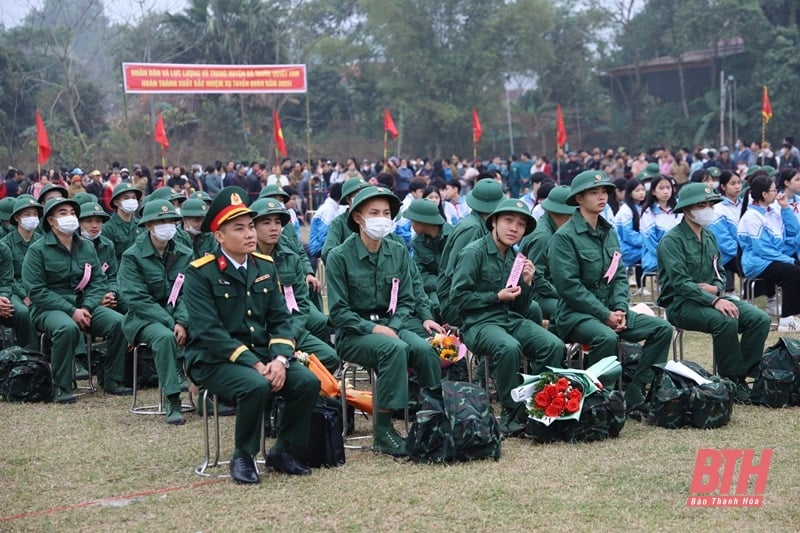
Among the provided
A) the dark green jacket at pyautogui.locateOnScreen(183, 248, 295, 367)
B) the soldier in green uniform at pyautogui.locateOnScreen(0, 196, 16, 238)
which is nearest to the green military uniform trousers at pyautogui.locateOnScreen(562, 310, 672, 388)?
the dark green jacket at pyautogui.locateOnScreen(183, 248, 295, 367)

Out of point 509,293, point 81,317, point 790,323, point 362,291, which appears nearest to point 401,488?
point 362,291

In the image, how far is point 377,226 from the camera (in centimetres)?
681

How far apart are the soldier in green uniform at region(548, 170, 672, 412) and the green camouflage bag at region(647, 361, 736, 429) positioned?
42cm

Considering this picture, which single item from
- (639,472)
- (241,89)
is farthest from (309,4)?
(639,472)

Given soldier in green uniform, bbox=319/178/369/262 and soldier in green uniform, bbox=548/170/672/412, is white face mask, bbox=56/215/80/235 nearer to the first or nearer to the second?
soldier in green uniform, bbox=319/178/369/262

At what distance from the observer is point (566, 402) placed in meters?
6.49

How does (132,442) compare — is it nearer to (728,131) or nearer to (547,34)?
(728,131)

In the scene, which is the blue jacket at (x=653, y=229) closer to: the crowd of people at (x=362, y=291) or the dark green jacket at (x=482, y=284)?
the crowd of people at (x=362, y=291)

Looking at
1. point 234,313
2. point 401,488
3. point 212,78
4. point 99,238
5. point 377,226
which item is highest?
point 212,78

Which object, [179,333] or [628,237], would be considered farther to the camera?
[628,237]

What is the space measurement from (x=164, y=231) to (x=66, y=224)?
107 centimetres

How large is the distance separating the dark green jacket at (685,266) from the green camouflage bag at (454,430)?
233 cm

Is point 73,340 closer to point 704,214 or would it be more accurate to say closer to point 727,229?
point 704,214

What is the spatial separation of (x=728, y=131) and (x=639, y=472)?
37.5m
